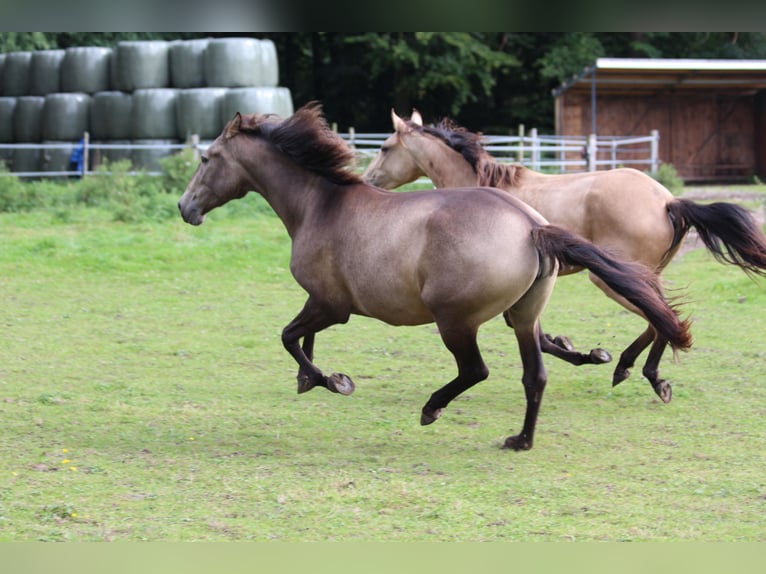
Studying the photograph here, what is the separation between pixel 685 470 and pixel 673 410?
145cm

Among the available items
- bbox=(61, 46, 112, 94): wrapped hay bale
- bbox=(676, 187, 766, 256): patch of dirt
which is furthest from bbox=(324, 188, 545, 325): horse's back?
bbox=(61, 46, 112, 94): wrapped hay bale

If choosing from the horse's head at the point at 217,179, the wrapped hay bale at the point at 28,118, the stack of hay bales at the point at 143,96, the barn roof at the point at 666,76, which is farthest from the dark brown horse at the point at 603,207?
the wrapped hay bale at the point at 28,118

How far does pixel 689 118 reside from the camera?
85.6 feet

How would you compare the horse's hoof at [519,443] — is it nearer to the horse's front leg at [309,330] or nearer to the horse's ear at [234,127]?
the horse's front leg at [309,330]

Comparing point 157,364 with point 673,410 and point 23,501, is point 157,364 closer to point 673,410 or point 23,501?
point 23,501

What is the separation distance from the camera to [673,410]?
621 cm

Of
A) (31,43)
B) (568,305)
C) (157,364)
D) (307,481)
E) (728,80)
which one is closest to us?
(307,481)

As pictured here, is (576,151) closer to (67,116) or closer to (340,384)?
(67,116)

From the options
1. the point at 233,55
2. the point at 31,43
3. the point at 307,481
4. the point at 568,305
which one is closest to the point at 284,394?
the point at 307,481

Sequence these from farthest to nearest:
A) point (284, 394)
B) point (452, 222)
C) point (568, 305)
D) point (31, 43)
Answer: point (31, 43) < point (568, 305) < point (284, 394) < point (452, 222)

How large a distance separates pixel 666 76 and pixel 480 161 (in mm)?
18839

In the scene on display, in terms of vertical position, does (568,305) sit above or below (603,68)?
below

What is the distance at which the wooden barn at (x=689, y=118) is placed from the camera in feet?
83.4

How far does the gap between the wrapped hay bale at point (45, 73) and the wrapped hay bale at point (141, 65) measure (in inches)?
84.4
